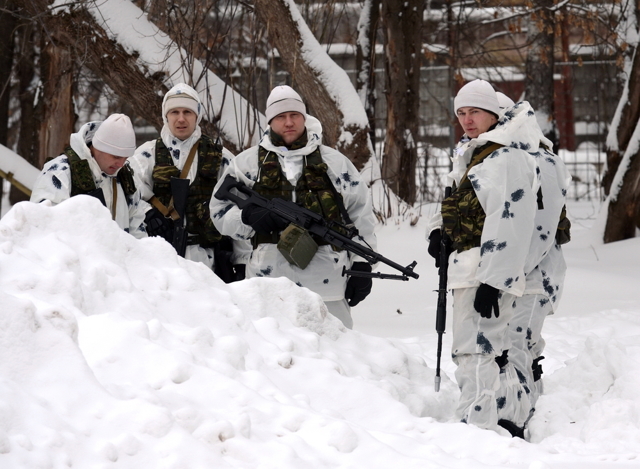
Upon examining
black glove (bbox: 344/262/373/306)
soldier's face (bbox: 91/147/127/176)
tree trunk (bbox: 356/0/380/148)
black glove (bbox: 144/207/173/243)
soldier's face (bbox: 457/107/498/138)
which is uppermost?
tree trunk (bbox: 356/0/380/148)

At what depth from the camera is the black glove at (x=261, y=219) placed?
445 centimetres

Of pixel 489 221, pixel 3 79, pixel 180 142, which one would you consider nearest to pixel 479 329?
pixel 489 221

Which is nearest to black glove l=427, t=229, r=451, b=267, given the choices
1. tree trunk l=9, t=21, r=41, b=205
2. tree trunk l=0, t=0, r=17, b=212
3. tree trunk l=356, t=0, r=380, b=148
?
tree trunk l=356, t=0, r=380, b=148

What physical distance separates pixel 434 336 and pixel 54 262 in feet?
12.9

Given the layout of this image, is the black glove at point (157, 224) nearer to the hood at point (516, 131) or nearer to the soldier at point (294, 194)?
the soldier at point (294, 194)

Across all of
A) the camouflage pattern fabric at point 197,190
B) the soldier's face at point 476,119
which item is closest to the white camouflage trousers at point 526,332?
the soldier's face at point 476,119

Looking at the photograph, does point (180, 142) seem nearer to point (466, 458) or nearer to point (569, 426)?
point (569, 426)

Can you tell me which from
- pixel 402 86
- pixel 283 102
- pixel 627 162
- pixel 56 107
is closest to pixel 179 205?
pixel 283 102

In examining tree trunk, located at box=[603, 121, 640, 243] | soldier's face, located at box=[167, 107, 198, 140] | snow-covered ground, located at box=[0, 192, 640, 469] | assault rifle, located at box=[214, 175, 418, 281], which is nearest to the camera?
snow-covered ground, located at box=[0, 192, 640, 469]

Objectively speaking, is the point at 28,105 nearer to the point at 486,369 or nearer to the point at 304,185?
the point at 304,185

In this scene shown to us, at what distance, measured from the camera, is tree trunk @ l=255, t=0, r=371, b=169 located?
304 inches

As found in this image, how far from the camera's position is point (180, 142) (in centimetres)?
496

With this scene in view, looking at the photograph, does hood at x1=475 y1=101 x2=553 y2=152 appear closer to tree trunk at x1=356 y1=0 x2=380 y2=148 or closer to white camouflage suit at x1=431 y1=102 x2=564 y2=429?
white camouflage suit at x1=431 y1=102 x2=564 y2=429

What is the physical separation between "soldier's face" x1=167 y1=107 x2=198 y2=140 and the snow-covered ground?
1.63 m
